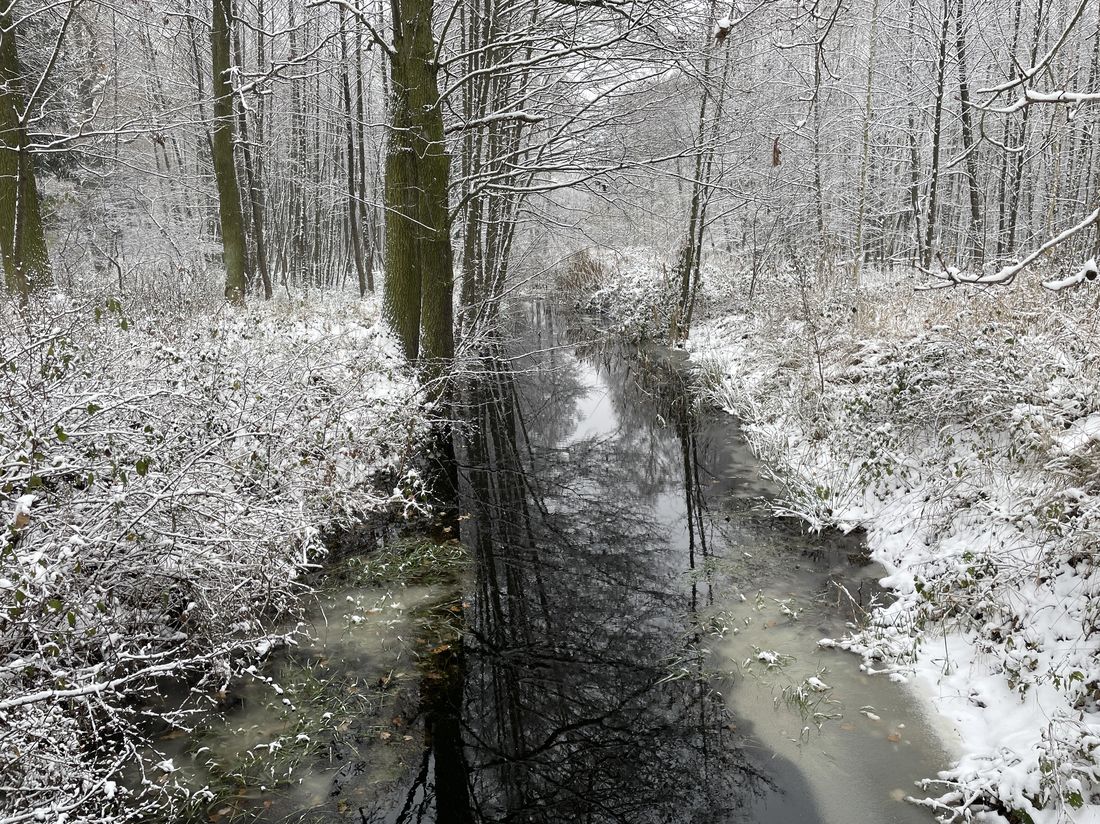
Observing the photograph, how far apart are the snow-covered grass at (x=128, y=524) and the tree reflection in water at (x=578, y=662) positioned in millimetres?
1539

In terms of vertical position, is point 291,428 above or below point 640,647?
above

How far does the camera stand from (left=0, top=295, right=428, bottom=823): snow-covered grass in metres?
3.41

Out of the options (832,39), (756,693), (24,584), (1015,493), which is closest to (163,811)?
(24,584)

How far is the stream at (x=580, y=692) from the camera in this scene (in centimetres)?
408

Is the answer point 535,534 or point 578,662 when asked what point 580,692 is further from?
point 535,534

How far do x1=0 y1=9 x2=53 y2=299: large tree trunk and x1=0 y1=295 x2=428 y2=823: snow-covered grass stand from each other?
2.43 m

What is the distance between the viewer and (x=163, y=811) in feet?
12.6

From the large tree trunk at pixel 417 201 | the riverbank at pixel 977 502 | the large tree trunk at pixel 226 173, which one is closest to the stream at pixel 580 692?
the riverbank at pixel 977 502

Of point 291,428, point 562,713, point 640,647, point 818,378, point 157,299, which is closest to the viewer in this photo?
point 562,713

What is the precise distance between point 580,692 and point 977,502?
387 cm

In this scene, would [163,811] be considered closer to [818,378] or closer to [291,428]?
[291,428]

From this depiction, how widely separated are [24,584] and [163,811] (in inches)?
59.9

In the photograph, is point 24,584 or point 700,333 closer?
point 24,584

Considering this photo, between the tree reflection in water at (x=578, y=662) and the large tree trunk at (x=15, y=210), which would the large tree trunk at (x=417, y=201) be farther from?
the large tree trunk at (x=15, y=210)
